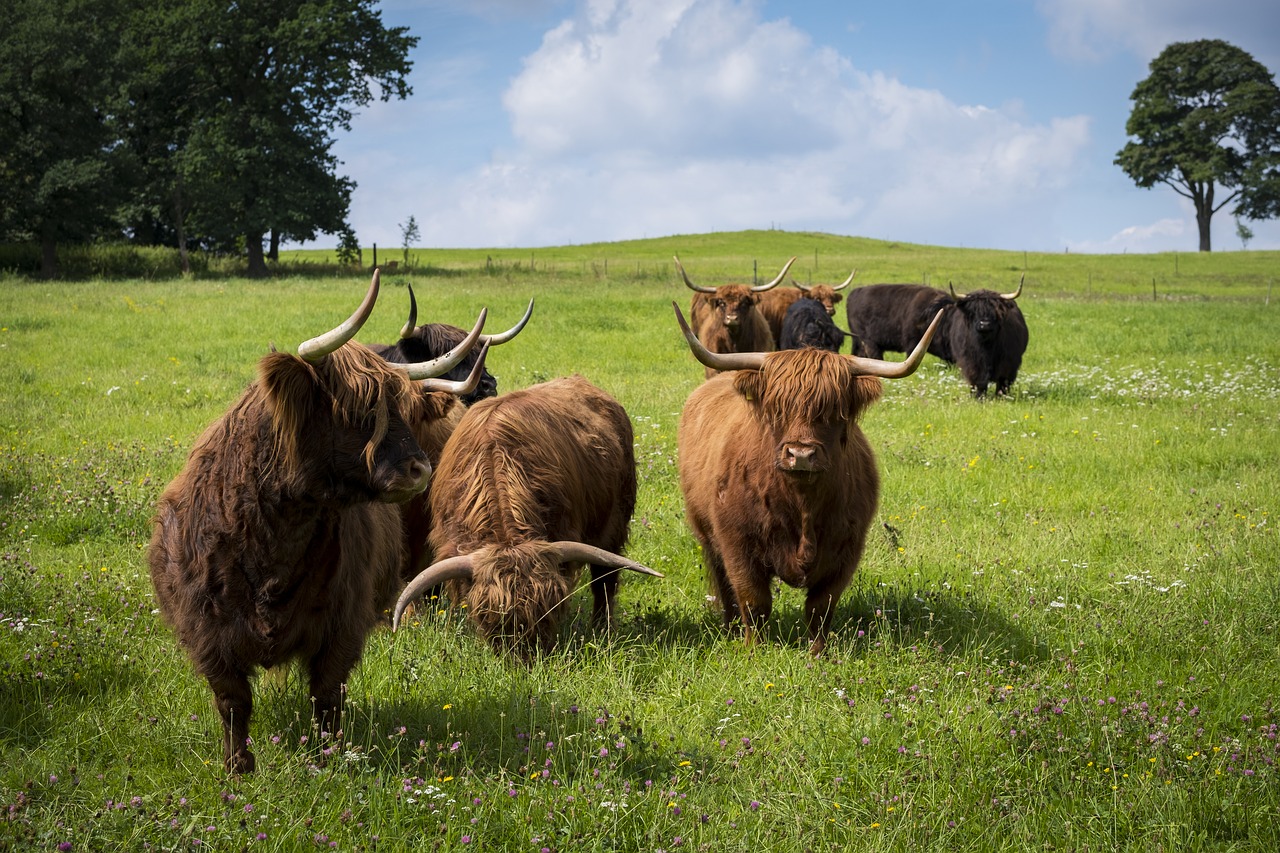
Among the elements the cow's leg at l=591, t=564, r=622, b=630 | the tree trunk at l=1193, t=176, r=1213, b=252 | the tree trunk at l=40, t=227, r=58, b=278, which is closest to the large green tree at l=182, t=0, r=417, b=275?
the tree trunk at l=40, t=227, r=58, b=278

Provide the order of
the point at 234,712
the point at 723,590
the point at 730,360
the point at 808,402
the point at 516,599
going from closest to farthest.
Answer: the point at 234,712, the point at 516,599, the point at 808,402, the point at 730,360, the point at 723,590

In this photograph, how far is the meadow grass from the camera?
3.51 metres

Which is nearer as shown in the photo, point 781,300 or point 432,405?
point 432,405

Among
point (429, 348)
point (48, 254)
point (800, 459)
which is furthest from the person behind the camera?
point (48, 254)

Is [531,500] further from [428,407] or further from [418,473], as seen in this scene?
[418,473]

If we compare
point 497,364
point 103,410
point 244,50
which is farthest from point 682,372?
point 244,50

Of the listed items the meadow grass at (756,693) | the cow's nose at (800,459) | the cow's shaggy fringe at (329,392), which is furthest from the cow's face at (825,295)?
the cow's shaggy fringe at (329,392)

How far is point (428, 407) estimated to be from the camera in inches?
171

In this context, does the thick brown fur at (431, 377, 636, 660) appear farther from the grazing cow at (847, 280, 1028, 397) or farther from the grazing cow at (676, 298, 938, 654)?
the grazing cow at (847, 280, 1028, 397)

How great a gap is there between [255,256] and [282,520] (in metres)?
41.3

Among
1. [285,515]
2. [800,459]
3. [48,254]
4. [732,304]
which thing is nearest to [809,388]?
[800,459]

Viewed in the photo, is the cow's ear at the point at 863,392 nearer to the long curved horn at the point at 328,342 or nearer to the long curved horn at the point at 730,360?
the long curved horn at the point at 730,360

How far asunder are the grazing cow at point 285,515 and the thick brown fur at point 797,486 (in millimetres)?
1999

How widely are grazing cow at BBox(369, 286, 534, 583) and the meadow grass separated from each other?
707 millimetres
